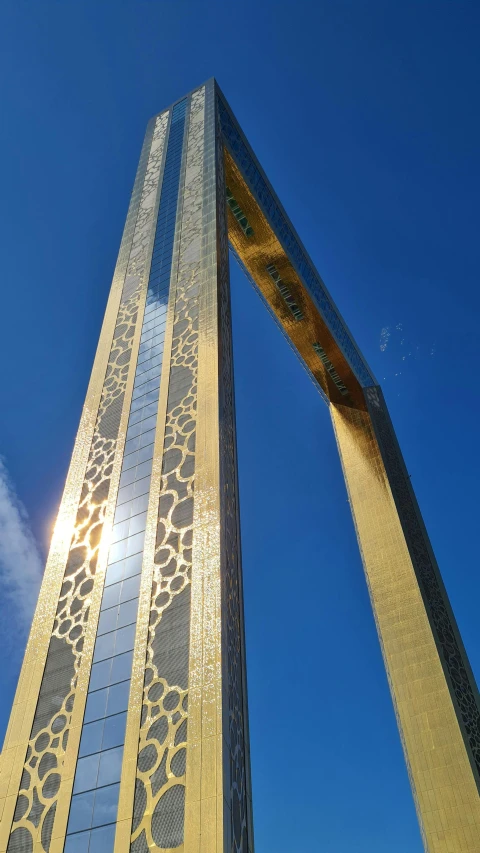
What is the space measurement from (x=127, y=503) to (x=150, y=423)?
1114 mm

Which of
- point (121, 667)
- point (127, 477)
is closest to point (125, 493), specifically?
point (127, 477)

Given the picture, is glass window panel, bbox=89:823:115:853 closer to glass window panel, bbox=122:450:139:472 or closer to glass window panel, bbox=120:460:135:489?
glass window panel, bbox=120:460:135:489

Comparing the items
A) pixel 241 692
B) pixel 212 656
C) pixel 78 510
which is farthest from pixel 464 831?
pixel 78 510

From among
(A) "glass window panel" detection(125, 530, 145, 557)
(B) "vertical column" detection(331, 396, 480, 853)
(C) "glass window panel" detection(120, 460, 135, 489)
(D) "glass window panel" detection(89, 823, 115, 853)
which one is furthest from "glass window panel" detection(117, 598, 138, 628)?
(B) "vertical column" detection(331, 396, 480, 853)

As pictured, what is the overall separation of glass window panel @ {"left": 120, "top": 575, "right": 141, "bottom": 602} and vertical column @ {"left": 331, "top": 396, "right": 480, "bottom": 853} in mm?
6126

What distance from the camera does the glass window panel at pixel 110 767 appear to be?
5.78 metres

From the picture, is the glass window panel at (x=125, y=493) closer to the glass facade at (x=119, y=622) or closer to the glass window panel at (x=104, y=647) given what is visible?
the glass facade at (x=119, y=622)

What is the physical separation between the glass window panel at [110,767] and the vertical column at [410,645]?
20.1 ft

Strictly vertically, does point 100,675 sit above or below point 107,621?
below

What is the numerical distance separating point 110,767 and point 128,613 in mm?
1387

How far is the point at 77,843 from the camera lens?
5.55 metres

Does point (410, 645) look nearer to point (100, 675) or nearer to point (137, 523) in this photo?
point (137, 523)

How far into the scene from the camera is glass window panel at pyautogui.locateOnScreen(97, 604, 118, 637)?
6858mm

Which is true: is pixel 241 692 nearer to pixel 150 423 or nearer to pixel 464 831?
pixel 150 423
